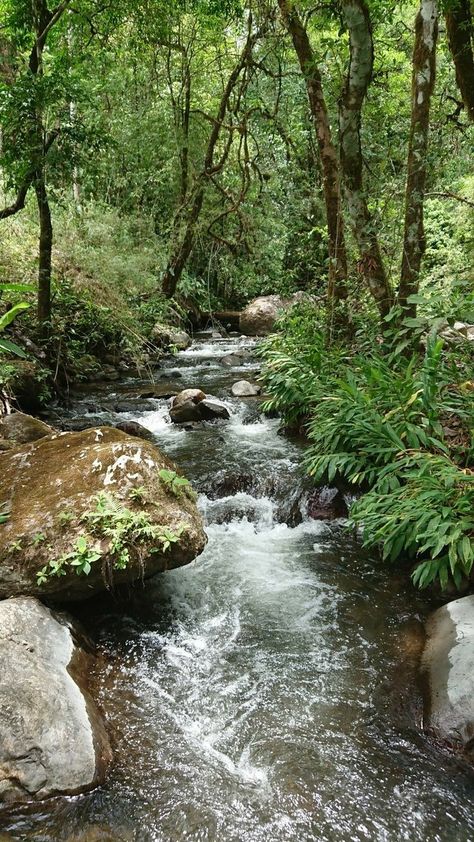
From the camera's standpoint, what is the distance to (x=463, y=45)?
24.5ft

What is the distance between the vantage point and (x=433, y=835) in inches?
105

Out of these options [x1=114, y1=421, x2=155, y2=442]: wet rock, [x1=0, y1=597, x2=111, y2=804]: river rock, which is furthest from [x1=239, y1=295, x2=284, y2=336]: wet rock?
[x1=0, y1=597, x2=111, y2=804]: river rock

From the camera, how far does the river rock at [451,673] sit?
3.15 m

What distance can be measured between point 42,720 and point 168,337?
12.1 m

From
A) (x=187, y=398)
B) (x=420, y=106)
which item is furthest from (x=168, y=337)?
(x=420, y=106)

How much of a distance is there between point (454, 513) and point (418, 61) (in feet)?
15.9

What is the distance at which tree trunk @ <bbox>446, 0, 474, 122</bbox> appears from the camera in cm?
703

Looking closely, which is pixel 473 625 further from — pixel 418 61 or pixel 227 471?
pixel 418 61

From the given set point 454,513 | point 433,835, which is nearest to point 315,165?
point 454,513

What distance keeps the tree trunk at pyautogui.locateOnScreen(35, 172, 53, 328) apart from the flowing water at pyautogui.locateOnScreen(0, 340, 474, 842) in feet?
17.4

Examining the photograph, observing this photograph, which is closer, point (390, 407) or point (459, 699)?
point (459, 699)

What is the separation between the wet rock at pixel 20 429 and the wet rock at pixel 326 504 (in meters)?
3.09

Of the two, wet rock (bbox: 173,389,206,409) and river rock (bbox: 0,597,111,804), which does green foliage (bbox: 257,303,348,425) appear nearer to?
wet rock (bbox: 173,389,206,409)

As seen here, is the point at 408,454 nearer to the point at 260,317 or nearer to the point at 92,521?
the point at 92,521
